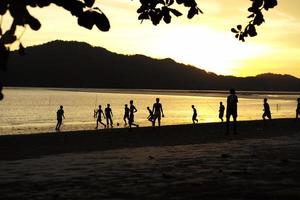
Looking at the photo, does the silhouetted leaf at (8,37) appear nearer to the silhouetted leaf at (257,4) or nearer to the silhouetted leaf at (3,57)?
the silhouetted leaf at (3,57)

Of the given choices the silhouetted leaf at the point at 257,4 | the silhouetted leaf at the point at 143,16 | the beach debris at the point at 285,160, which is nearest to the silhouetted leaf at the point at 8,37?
the silhouetted leaf at the point at 143,16

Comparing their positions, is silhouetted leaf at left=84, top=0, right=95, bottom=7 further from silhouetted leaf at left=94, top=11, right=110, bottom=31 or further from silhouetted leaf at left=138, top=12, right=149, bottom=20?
silhouetted leaf at left=138, top=12, right=149, bottom=20

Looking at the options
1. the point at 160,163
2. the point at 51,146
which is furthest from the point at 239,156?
the point at 51,146

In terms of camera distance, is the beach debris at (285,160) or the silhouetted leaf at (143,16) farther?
the beach debris at (285,160)

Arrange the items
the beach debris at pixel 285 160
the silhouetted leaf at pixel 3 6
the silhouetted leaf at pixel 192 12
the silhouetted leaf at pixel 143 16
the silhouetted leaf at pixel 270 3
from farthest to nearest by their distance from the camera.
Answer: the beach debris at pixel 285 160 < the silhouetted leaf at pixel 270 3 < the silhouetted leaf at pixel 143 16 < the silhouetted leaf at pixel 192 12 < the silhouetted leaf at pixel 3 6

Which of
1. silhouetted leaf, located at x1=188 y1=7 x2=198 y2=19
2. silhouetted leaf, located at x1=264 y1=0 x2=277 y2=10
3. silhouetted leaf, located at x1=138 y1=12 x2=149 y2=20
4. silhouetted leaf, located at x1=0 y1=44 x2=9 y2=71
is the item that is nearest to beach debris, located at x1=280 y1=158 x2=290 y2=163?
silhouetted leaf, located at x1=264 y1=0 x2=277 y2=10

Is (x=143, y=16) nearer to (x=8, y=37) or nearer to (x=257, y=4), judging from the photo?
(x=257, y=4)

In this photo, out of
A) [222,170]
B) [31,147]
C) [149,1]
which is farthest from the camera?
[31,147]

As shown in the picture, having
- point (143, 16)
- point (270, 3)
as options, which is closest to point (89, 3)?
point (143, 16)

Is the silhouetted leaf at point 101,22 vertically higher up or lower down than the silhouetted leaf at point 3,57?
higher up

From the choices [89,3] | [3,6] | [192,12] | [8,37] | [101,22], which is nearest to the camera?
[8,37]

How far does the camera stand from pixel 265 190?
28.2 feet

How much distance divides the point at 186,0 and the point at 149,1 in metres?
0.57

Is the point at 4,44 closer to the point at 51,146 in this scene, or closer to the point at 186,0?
the point at 186,0
